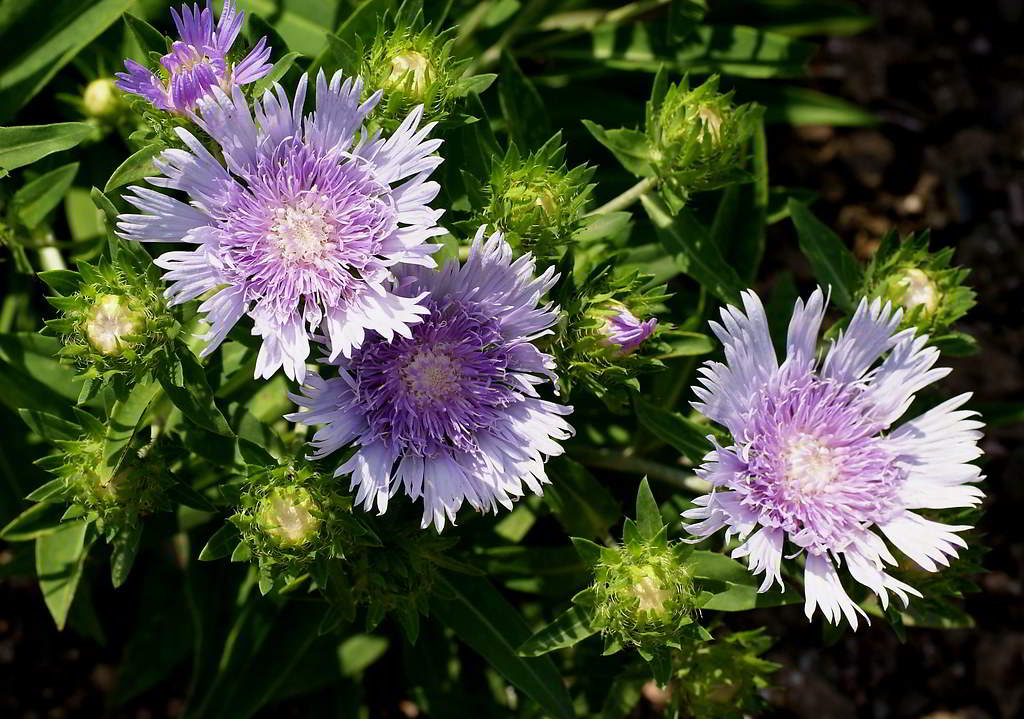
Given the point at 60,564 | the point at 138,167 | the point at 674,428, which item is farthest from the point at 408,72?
the point at 60,564

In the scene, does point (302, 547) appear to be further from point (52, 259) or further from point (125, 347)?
point (52, 259)

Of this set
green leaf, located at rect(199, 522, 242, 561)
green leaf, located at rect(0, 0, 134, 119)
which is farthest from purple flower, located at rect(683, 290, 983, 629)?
green leaf, located at rect(0, 0, 134, 119)

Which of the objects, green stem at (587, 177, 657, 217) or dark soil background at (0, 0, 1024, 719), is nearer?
green stem at (587, 177, 657, 217)

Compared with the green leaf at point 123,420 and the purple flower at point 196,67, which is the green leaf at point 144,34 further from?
the green leaf at point 123,420

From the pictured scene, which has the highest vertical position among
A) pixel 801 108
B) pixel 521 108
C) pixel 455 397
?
pixel 521 108

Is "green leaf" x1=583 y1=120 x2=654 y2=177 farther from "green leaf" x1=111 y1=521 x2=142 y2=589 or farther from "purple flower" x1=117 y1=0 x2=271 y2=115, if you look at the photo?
"green leaf" x1=111 y1=521 x2=142 y2=589

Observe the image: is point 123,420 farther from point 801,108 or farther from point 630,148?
point 801,108
